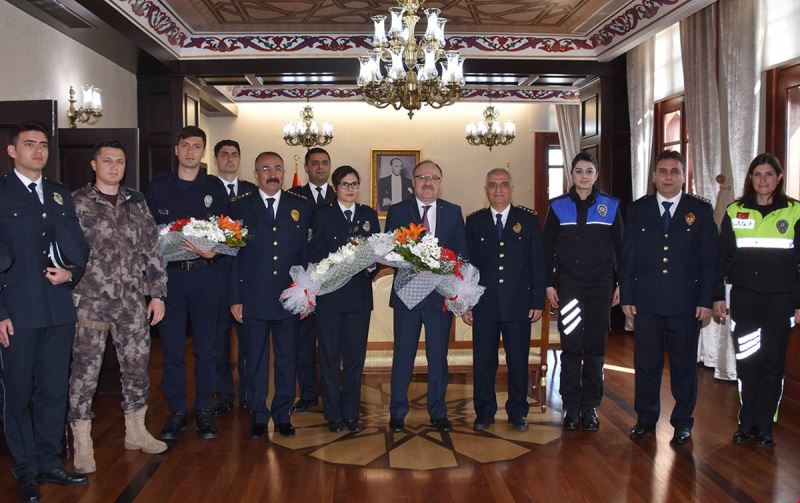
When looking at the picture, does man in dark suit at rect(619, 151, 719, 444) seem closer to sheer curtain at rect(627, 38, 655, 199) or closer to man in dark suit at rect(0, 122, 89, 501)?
man in dark suit at rect(0, 122, 89, 501)

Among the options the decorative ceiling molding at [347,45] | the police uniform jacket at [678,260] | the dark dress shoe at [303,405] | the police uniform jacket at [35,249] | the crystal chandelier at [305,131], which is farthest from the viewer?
the crystal chandelier at [305,131]

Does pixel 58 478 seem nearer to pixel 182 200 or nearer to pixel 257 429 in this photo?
pixel 257 429

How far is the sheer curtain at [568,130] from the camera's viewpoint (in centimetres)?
1215

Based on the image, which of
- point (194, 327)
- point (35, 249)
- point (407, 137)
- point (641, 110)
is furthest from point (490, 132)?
point (35, 249)

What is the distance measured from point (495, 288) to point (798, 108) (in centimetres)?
308

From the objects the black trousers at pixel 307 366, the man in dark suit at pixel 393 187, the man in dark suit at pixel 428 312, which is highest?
the man in dark suit at pixel 393 187

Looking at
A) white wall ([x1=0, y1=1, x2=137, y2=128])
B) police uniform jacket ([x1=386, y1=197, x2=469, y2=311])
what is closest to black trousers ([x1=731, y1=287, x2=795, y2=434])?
police uniform jacket ([x1=386, y1=197, x2=469, y2=311])

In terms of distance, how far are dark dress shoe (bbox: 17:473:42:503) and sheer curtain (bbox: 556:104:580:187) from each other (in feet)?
32.1

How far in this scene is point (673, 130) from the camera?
8266 mm

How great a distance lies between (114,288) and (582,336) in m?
2.70

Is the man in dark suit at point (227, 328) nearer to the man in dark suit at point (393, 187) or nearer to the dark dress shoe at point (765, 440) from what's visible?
the dark dress shoe at point (765, 440)

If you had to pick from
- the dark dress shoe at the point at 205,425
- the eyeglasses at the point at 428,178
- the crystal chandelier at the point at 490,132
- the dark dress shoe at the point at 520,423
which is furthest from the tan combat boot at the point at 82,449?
the crystal chandelier at the point at 490,132

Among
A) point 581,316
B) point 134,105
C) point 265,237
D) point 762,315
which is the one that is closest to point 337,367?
point 265,237

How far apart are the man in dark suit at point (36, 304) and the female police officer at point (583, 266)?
269cm
